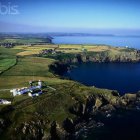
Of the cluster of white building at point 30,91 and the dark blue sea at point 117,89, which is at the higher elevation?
the cluster of white building at point 30,91

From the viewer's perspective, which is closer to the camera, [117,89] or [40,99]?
[40,99]

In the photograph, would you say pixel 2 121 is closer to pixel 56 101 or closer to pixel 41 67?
pixel 56 101

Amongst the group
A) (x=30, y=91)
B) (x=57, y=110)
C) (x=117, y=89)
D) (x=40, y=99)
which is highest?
(x=30, y=91)

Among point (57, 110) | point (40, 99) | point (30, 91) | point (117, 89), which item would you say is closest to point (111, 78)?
point (117, 89)

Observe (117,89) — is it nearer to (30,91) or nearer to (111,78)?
(111,78)

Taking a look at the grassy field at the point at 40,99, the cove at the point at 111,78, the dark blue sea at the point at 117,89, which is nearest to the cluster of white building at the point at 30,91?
the grassy field at the point at 40,99

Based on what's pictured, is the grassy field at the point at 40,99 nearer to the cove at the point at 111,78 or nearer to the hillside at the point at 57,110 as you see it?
the hillside at the point at 57,110

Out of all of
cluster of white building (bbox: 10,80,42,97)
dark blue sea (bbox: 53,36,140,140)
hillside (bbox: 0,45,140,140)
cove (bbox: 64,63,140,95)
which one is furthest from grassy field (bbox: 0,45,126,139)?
cove (bbox: 64,63,140,95)

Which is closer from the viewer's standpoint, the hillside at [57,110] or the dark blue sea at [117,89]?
the hillside at [57,110]

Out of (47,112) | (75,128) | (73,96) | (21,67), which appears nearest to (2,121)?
(47,112)

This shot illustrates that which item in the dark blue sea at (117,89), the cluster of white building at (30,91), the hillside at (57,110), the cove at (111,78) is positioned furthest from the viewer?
the cove at (111,78)

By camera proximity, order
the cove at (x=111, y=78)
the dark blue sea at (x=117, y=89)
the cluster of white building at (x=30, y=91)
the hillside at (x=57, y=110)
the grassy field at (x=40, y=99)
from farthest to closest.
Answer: the cove at (x=111, y=78) < the cluster of white building at (x=30, y=91) < the grassy field at (x=40, y=99) < the dark blue sea at (x=117, y=89) < the hillside at (x=57, y=110)

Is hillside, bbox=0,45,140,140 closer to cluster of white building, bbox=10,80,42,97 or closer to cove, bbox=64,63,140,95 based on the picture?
cluster of white building, bbox=10,80,42,97

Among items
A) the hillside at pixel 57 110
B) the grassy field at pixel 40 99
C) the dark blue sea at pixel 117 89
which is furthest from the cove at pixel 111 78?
the grassy field at pixel 40 99
